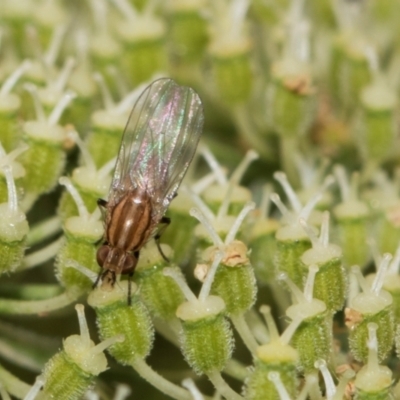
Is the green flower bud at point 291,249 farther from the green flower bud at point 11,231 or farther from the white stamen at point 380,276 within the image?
the green flower bud at point 11,231

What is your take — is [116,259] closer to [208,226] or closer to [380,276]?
[208,226]

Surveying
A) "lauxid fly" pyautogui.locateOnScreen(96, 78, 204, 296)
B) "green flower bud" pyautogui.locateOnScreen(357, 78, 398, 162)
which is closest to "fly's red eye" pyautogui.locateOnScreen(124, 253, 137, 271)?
"lauxid fly" pyautogui.locateOnScreen(96, 78, 204, 296)

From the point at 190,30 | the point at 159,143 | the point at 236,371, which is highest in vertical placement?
the point at 190,30

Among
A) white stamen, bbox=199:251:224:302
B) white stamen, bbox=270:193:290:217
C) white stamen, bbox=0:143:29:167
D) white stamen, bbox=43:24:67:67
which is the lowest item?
white stamen, bbox=199:251:224:302

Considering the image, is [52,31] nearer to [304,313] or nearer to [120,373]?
[120,373]

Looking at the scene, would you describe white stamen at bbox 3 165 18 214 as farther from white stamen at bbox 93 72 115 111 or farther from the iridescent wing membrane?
white stamen at bbox 93 72 115 111

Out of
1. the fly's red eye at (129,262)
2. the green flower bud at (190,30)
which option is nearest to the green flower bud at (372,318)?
the fly's red eye at (129,262)

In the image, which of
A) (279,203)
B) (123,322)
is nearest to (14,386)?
(123,322)
